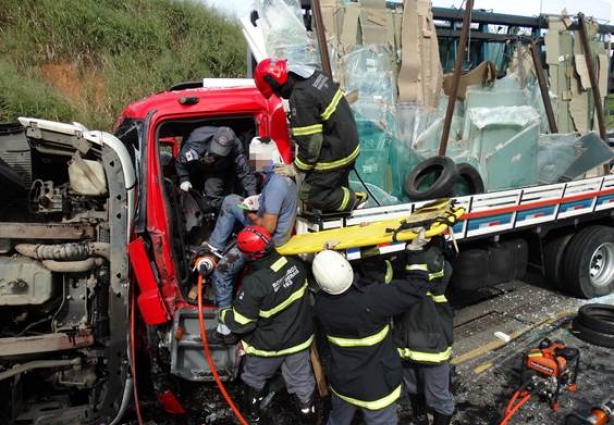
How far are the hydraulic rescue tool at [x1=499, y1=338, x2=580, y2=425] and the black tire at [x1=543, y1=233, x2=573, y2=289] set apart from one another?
5.86ft

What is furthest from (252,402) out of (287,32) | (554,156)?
(554,156)

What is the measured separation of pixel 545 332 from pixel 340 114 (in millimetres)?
2978

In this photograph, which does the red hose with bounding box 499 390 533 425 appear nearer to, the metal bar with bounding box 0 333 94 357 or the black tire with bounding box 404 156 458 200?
the black tire with bounding box 404 156 458 200

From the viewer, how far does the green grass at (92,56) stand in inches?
345

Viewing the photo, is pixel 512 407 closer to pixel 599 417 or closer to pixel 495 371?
pixel 599 417

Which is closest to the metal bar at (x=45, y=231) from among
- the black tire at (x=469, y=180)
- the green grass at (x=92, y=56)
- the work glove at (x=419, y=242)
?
the work glove at (x=419, y=242)

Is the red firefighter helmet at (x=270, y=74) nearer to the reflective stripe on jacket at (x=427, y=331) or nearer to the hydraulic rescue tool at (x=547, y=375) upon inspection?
the reflective stripe on jacket at (x=427, y=331)

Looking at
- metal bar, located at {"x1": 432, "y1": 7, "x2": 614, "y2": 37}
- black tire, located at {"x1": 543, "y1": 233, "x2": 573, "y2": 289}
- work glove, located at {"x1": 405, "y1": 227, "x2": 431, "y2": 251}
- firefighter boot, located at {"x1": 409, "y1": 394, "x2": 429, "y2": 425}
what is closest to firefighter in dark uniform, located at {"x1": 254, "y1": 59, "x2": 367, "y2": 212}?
work glove, located at {"x1": 405, "y1": 227, "x2": 431, "y2": 251}

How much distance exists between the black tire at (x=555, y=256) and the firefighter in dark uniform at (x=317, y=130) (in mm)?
2864

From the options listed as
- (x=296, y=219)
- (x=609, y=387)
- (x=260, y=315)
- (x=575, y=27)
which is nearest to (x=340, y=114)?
(x=296, y=219)

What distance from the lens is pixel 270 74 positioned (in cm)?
311

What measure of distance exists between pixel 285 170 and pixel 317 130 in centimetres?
34

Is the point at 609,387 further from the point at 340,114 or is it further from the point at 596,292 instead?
the point at 340,114

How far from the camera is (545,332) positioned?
4527 mm
